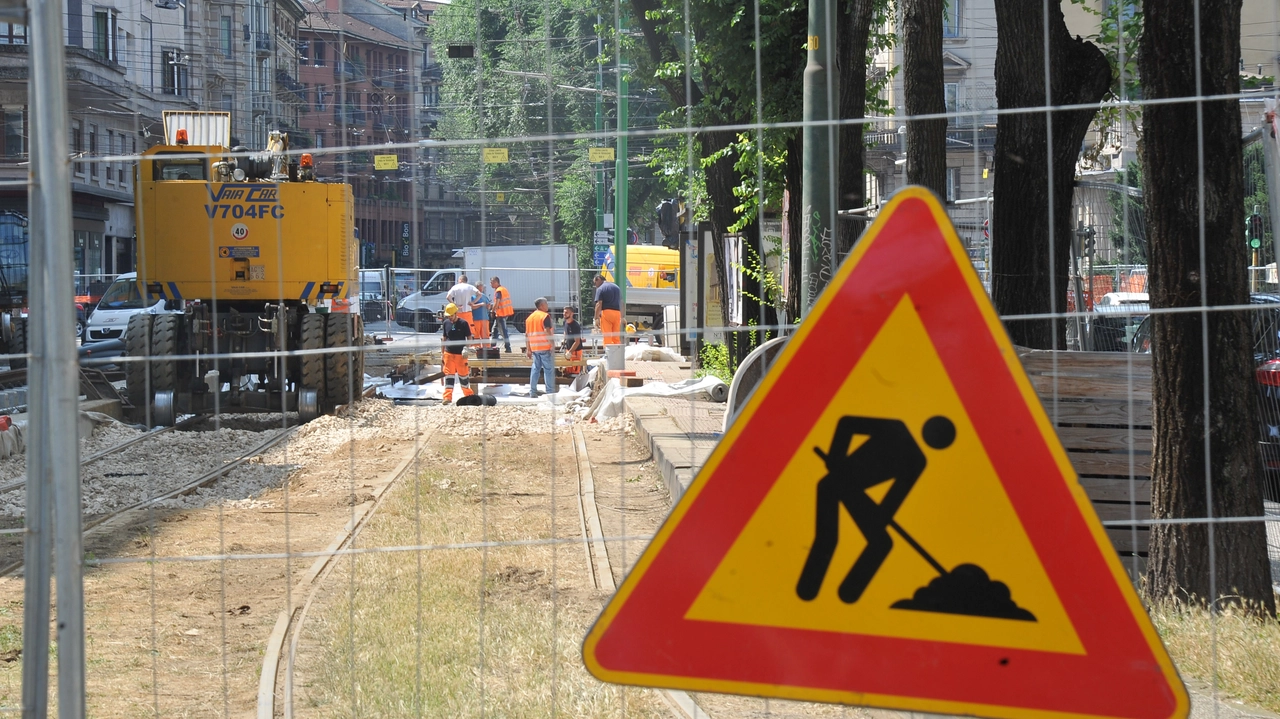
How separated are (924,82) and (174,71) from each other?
5809mm

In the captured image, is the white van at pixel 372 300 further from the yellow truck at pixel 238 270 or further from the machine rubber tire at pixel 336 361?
the machine rubber tire at pixel 336 361

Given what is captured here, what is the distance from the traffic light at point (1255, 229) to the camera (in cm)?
1196

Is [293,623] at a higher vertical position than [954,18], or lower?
lower

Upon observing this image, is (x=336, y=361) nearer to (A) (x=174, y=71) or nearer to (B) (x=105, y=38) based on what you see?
(B) (x=105, y=38)

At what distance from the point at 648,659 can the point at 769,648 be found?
0.83 ft

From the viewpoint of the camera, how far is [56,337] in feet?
9.37

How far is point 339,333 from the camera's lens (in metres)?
15.3

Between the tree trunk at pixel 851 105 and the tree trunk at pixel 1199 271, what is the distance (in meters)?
5.15

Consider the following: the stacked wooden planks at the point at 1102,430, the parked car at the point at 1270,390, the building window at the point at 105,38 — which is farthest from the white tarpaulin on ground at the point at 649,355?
the stacked wooden planks at the point at 1102,430

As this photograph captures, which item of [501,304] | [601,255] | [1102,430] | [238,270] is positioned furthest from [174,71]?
[601,255]

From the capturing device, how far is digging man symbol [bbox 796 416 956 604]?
2.60 m

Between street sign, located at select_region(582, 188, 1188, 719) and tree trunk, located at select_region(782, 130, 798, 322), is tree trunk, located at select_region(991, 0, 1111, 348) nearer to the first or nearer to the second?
tree trunk, located at select_region(782, 130, 798, 322)

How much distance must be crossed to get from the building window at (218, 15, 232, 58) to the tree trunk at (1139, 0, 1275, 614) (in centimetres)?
479

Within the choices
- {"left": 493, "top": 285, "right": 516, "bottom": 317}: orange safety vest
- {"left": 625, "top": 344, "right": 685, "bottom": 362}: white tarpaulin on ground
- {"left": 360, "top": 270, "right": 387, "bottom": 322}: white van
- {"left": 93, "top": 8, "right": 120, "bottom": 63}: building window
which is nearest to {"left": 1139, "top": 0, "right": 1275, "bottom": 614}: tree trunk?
{"left": 93, "top": 8, "right": 120, "bottom": 63}: building window
